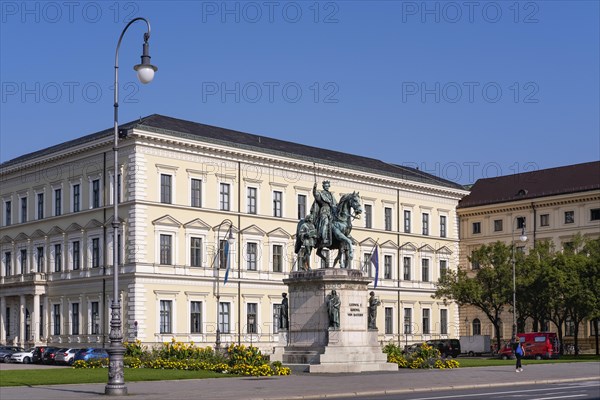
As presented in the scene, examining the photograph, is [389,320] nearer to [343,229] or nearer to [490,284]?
[490,284]

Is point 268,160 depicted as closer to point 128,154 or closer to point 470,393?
point 128,154

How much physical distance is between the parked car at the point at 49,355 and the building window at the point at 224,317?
53.5 feet

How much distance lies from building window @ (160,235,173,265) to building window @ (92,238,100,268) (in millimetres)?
5852

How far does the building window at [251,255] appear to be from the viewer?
8381 centimetres

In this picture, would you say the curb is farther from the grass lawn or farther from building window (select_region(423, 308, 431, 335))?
building window (select_region(423, 308, 431, 335))

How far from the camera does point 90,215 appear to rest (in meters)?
80.7

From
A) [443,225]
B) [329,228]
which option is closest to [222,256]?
[443,225]

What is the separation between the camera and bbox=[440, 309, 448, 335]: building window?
100 metres

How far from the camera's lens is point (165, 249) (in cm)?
7769

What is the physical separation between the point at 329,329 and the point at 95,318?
38.0 metres

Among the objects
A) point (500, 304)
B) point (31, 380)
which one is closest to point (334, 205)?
point (31, 380)

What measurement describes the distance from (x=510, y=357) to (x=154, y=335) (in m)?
27.9

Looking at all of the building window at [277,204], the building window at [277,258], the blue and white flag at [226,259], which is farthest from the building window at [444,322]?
the blue and white flag at [226,259]

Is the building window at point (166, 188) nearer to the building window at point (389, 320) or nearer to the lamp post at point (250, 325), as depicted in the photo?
the lamp post at point (250, 325)
